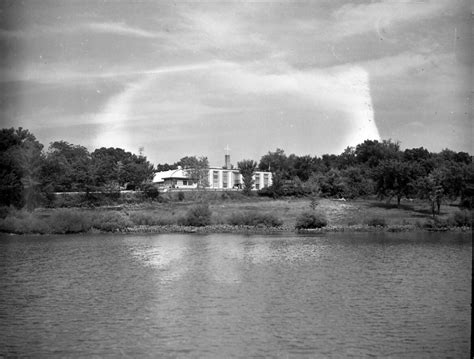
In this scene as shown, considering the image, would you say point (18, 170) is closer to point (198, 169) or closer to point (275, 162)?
point (198, 169)

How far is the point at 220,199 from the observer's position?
98875 mm

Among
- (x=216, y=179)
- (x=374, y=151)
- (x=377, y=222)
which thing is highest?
(x=374, y=151)

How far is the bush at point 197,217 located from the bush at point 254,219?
2944 millimetres

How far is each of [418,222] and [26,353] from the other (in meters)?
56.9

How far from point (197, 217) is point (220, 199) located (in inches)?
1138

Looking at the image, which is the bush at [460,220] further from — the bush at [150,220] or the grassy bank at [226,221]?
the bush at [150,220]

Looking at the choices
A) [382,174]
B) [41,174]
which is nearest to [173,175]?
→ [41,174]

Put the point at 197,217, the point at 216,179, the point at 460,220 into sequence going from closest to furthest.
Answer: the point at 460,220, the point at 197,217, the point at 216,179

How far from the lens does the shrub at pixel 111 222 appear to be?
222 ft

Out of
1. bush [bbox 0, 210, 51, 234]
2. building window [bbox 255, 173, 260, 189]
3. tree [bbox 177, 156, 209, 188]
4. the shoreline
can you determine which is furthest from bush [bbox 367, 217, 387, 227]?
building window [bbox 255, 173, 260, 189]

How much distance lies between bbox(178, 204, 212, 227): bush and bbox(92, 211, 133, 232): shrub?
7.03 m

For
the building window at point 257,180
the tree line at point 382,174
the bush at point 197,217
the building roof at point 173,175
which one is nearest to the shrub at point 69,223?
the bush at point 197,217

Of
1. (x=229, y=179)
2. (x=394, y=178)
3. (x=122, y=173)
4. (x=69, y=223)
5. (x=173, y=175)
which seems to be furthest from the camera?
(x=229, y=179)

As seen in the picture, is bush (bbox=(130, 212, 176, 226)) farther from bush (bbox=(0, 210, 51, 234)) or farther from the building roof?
the building roof
